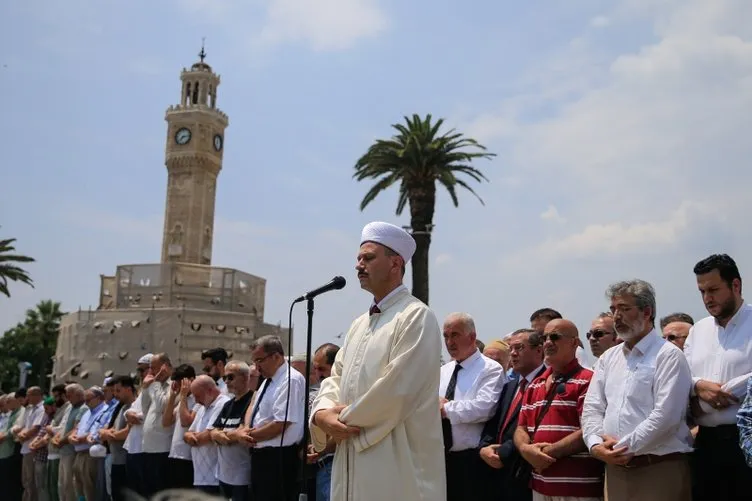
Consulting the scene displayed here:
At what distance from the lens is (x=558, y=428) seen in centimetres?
557

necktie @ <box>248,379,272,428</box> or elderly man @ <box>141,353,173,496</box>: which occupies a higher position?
necktie @ <box>248,379,272,428</box>

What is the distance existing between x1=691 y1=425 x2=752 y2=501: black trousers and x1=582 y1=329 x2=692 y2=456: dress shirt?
14 centimetres

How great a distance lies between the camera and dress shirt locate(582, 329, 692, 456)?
485 centimetres

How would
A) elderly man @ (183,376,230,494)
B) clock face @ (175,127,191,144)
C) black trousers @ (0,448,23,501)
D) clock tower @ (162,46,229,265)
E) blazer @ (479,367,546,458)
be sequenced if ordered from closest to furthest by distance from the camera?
blazer @ (479,367,546,458), elderly man @ (183,376,230,494), black trousers @ (0,448,23,501), clock tower @ (162,46,229,265), clock face @ (175,127,191,144)

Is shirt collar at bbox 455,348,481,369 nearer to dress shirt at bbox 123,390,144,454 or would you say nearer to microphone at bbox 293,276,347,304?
microphone at bbox 293,276,347,304

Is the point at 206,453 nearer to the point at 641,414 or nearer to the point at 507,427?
the point at 507,427

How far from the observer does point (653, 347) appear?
5125 mm

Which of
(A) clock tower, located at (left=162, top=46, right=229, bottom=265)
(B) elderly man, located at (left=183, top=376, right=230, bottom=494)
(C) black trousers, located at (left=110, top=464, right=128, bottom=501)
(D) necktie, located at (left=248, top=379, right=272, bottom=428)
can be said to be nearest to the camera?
(D) necktie, located at (left=248, top=379, right=272, bottom=428)

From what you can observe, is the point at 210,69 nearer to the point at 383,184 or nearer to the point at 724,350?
the point at 383,184

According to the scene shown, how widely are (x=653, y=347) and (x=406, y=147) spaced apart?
22624 millimetres

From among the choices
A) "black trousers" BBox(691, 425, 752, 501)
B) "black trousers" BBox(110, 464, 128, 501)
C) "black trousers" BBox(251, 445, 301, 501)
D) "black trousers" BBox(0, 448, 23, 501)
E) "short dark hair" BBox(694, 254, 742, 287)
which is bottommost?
"black trousers" BBox(0, 448, 23, 501)

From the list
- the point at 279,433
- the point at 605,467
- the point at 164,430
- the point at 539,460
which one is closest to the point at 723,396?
the point at 605,467

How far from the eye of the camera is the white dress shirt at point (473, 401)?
6.44 meters

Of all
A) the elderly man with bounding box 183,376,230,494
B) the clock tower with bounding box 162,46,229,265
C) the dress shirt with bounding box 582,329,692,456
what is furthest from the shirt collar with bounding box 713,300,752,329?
the clock tower with bounding box 162,46,229,265
